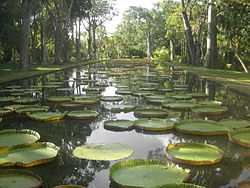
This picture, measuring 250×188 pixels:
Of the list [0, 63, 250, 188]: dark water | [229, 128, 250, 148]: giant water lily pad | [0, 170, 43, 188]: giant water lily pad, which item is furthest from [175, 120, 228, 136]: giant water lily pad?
[0, 170, 43, 188]: giant water lily pad

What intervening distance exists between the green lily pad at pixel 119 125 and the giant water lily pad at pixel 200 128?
3.06 ft

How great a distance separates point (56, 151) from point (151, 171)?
1635 millimetres

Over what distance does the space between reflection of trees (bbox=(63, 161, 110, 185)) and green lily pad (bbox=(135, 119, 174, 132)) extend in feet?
7.27

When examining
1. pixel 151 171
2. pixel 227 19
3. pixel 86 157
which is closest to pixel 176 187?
pixel 151 171

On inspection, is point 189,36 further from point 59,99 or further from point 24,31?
point 59,99

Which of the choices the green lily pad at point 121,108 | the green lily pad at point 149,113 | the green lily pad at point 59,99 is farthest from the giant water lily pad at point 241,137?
the green lily pad at point 59,99

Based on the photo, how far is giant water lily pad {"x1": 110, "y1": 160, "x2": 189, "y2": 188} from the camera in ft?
15.0

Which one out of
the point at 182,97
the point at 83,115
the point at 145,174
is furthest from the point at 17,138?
the point at 182,97

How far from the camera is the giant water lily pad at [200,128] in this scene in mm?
7349

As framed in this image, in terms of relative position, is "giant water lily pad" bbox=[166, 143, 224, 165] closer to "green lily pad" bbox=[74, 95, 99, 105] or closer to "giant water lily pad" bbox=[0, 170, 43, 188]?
"giant water lily pad" bbox=[0, 170, 43, 188]

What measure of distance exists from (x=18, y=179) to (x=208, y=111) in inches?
228

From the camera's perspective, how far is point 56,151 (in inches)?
233

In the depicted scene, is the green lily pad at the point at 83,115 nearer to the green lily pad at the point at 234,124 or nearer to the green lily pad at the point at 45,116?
the green lily pad at the point at 45,116

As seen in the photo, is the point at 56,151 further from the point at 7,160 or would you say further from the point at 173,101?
the point at 173,101
